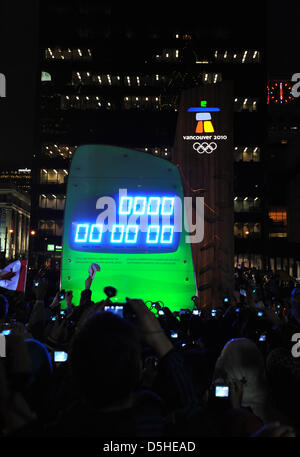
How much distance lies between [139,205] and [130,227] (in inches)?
34.9

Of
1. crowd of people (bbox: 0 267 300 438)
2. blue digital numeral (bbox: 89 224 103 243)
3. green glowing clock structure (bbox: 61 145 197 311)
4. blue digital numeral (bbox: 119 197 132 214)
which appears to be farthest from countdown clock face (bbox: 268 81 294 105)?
crowd of people (bbox: 0 267 300 438)

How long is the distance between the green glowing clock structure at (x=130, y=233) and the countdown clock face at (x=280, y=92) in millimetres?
54641

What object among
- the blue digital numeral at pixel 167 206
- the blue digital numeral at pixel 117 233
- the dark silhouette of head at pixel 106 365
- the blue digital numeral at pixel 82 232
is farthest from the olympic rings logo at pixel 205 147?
the dark silhouette of head at pixel 106 365

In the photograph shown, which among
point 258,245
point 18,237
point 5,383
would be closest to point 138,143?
point 258,245

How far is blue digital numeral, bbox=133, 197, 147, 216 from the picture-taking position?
14.7m

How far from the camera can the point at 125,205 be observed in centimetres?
1484

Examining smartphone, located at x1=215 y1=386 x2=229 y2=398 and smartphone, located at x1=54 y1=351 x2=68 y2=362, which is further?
smartphone, located at x1=54 y1=351 x2=68 y2=362

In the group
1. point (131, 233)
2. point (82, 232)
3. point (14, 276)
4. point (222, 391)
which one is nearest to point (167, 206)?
point (131, 233)

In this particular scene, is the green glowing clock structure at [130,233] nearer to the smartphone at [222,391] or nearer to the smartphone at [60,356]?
the smartphone at [60,356]

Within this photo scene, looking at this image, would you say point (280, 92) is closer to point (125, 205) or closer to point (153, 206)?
point (153, 206)

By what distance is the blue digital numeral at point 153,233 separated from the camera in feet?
48.0

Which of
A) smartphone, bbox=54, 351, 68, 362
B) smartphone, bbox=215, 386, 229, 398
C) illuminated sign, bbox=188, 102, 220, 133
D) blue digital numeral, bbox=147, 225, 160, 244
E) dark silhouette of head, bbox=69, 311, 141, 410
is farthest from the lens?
illuminated sign, bbox=188, 102, 220, 133

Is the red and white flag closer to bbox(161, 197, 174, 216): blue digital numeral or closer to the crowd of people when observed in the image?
the crowd of people
